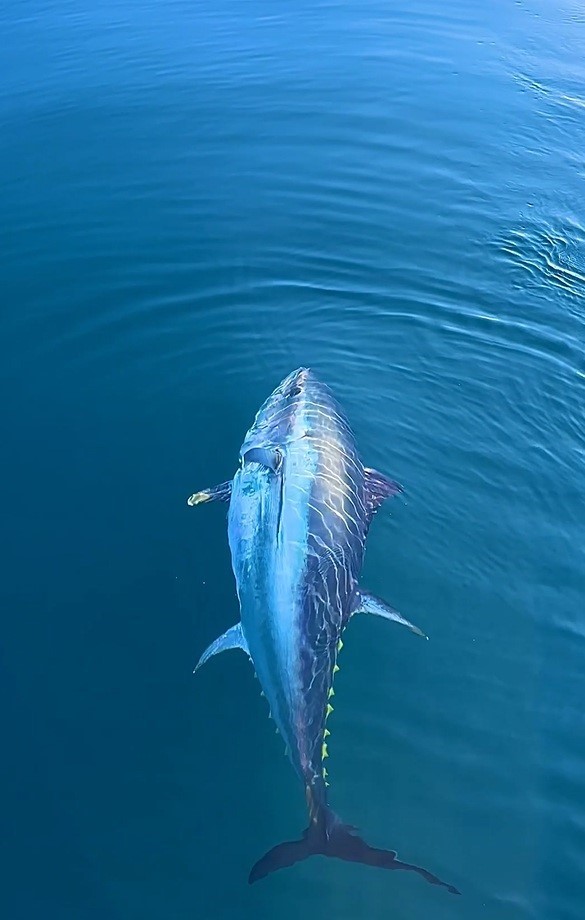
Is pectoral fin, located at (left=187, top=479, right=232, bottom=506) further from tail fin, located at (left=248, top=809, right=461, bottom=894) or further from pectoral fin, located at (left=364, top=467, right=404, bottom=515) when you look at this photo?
tail fin, located at (left=248, top=809, right=461, bottom=894)

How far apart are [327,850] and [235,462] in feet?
14.9

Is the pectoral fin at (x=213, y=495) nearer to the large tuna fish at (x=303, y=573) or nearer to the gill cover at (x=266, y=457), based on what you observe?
the large tuna fish at (x=303, y=573)

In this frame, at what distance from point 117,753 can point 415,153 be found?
13724 millimetres

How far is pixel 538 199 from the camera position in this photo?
570 inches

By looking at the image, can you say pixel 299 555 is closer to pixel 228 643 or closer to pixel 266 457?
pixel 228 643

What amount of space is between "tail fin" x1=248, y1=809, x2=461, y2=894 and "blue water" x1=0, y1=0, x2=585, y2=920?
10.6 inches

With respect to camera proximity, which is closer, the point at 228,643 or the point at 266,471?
the point at 228,643

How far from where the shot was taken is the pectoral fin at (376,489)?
769 cm

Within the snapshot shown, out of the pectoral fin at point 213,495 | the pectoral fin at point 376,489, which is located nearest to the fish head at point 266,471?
the pectoral fin at point 213,495

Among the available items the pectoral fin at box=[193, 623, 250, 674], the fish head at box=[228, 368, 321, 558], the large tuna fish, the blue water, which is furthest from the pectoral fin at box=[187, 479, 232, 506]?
the pectoral fin at box=[193, 623, 250, 674]

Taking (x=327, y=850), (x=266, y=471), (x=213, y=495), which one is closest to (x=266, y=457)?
(x=266, y=471)

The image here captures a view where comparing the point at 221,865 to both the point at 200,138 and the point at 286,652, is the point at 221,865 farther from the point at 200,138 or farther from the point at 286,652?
the point at 200,138

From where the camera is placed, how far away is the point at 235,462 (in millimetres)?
9000

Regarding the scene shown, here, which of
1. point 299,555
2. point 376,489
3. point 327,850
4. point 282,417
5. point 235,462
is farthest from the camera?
point 235,462
